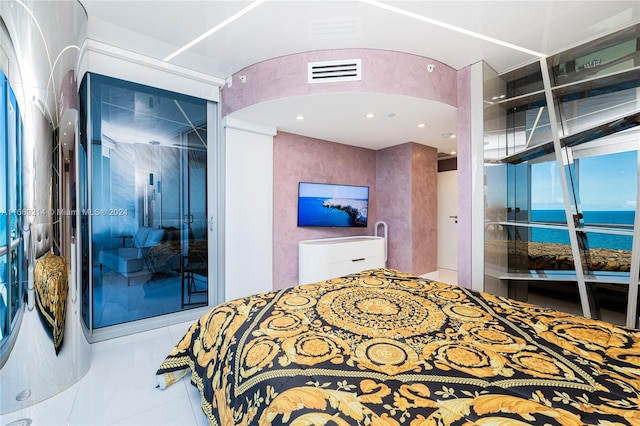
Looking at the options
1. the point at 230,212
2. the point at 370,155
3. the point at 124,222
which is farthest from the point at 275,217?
the point at 370,155

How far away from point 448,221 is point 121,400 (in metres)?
5.19

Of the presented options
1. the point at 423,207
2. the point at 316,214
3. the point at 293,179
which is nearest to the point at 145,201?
the point at 293,179

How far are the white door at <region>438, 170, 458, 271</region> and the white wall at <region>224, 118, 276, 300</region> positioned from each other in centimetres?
346

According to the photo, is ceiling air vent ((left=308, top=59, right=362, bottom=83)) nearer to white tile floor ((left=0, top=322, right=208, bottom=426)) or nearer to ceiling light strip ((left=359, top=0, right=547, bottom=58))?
ceiling light strip ((left=359, top=0, right=547, bottom=58))

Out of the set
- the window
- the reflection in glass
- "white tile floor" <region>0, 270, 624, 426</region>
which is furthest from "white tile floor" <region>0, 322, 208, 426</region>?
the reflection in glass

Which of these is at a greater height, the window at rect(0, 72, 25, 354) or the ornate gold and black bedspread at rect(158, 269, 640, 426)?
the window at rect(0, 72, 25, 354)

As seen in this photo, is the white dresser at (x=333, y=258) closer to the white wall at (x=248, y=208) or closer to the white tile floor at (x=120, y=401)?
the white wall at (x=248, y=208)

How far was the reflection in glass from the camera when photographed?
2590 millimetres

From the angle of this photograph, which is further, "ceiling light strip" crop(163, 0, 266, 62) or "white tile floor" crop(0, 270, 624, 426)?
"ceiling light strip" crop(163, 0, 266, 62)

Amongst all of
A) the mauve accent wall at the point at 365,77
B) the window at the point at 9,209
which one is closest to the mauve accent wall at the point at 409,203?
the mauve accent wall at the point at 365,77

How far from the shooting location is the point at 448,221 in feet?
17.7

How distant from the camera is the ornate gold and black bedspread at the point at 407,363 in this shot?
2.81 ft

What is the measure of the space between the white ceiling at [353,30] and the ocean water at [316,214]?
124 cm

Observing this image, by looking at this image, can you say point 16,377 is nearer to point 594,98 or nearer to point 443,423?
point 443,423
